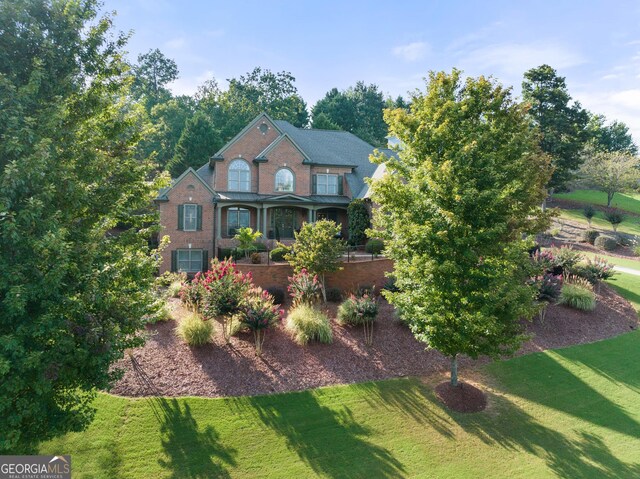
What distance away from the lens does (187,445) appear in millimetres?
8539

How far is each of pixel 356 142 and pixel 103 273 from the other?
29148 millimetres

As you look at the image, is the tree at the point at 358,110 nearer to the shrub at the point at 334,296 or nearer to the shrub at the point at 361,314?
the shrub at the point at 334,296

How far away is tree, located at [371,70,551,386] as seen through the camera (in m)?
9.27

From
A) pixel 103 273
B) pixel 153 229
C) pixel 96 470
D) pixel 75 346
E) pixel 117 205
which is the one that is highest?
pixel 117 205

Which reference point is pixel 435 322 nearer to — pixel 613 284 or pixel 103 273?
pixel 103 273

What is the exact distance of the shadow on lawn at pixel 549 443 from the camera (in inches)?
323

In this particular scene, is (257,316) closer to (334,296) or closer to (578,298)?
(334,296)

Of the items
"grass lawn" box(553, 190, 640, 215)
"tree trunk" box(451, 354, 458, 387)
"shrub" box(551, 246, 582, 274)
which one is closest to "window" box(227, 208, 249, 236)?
"tree trunk" box(451, 354, 458, 387)

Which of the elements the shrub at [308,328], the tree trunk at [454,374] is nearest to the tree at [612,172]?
the tree trunk at [454,374]

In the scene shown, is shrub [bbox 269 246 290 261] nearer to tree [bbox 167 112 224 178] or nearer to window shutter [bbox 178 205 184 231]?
window shutter [bbox 178 205 184 231]

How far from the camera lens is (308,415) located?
32.2 ft

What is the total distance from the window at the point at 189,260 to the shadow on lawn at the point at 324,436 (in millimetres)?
15029

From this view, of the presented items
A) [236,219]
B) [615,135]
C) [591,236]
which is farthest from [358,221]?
[615,135]

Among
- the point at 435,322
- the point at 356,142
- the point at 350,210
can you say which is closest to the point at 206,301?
the point at 435,322
